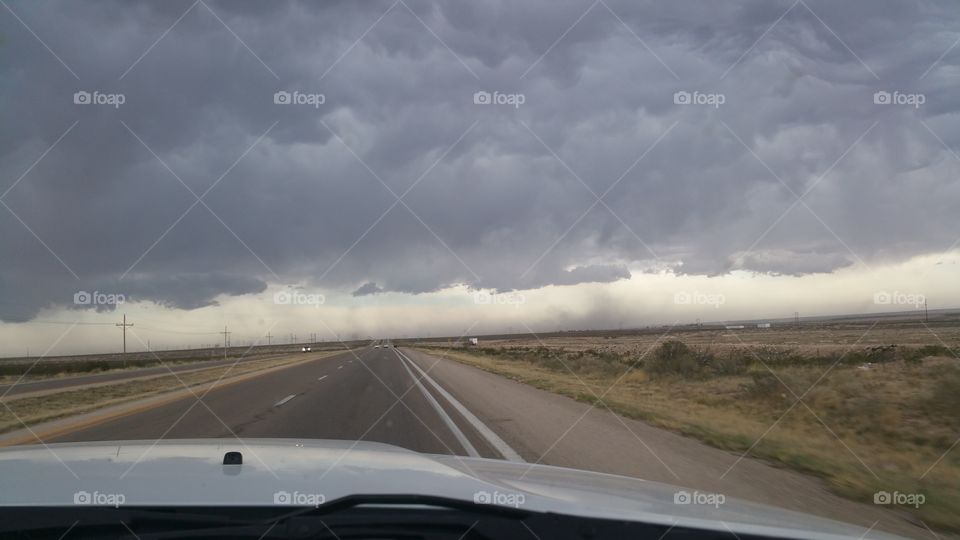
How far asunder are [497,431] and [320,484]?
29.7 ft

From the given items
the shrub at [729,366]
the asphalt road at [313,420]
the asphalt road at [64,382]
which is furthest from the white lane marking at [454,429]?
the asphalt road at [64,382]

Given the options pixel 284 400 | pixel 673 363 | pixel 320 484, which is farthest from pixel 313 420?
pixel 673 363

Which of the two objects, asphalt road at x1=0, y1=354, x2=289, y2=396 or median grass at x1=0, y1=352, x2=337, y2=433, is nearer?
median grass at x1=0, y1=352, x2=337, y2=433

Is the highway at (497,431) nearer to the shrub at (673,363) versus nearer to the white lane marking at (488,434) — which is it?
the white lane marking at (488,434)

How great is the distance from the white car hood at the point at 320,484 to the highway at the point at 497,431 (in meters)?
3.31

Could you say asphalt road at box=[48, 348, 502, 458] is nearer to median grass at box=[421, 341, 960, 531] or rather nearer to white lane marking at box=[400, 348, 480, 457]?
white lane marking at box=[400, 348, 480, 457]

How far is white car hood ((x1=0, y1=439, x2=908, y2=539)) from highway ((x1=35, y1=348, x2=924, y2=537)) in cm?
331

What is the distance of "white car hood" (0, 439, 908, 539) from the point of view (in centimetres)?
357

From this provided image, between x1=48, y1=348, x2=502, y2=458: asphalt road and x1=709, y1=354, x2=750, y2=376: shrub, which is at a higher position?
x1=709, y1=354, x2=750, y2=376: shrub

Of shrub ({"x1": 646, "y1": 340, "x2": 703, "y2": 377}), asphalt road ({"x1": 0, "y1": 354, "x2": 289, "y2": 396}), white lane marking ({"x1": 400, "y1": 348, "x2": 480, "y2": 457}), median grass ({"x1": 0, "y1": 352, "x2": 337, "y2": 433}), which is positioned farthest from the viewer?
asphalt road ({"x1": 0, "y1": 354, "x2": 289, "y2": 396})

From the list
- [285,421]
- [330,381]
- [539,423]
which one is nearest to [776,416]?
[539,423]

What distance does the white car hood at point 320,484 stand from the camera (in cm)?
357

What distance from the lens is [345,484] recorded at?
13.4 ft

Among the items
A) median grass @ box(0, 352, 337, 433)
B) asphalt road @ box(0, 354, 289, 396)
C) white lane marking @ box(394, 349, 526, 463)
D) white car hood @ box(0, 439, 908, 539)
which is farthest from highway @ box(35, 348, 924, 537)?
asphalt road @ box(0, 354, 289, 396)
